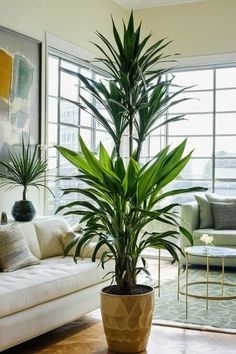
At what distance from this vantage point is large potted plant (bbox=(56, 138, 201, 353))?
3.43 meters

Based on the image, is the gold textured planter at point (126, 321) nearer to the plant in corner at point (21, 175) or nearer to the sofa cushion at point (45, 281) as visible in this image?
the sofa cushion at point (45, 281)

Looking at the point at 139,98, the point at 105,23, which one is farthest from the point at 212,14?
the point at 139,98

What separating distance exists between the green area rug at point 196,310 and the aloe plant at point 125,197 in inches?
29.9

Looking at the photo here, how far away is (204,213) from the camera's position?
6.65 metres

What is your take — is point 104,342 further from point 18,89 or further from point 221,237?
point 221,237

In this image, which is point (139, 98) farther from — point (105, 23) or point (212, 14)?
point (212, 14)

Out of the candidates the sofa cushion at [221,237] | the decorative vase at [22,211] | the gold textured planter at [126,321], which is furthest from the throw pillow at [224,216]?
the gold textured planter at [126,321]

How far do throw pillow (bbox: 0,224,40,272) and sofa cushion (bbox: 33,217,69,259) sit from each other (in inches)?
13.9

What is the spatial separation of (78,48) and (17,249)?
2943mm

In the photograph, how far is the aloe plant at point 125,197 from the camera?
3.42 m

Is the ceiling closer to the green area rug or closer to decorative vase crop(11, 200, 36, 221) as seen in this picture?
decorative vase crop(11, 200, 36, 221)

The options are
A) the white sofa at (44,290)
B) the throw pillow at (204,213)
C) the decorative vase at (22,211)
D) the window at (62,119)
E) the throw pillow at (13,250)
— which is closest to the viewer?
the white sofa at (44,290)

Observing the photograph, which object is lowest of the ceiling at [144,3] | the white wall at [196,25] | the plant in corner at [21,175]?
the plant in corner at [21,175]

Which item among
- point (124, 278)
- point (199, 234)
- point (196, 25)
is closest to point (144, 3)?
point (196, 25)
